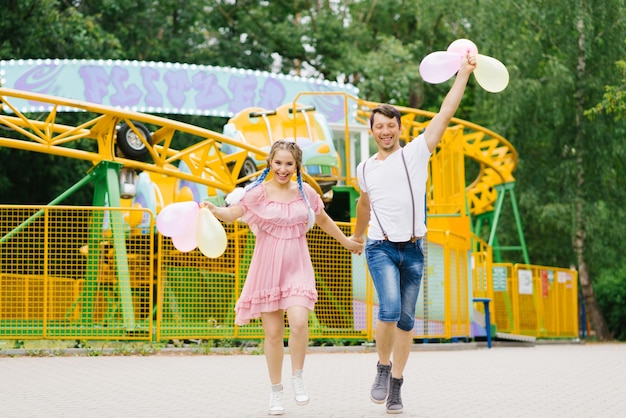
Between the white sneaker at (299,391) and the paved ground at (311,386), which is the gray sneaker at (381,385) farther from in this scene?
the white sneaker at (299,391)

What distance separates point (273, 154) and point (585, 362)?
24.4 feet

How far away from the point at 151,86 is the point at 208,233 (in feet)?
52.4

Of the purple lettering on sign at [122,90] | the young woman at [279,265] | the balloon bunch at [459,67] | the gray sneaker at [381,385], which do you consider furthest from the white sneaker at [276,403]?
the purple lettering on sign at [122,90]

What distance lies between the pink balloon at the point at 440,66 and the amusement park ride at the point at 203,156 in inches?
300

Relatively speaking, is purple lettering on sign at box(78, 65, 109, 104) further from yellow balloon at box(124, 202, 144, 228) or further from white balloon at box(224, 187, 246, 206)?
white balloon at box(224, 187, 246, 206)

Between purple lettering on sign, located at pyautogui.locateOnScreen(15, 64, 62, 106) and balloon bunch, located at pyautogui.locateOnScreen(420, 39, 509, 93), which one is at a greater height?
purple lettering on sign, located at pyautogui.locateOnScreen(15, 64, 62, 106)

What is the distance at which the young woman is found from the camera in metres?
7.07

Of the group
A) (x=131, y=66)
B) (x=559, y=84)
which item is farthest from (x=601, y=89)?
(x=131, y=66)

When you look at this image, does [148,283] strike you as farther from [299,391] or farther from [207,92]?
[207,92]

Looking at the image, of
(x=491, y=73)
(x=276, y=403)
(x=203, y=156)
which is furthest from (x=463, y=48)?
(x=203, y=156)

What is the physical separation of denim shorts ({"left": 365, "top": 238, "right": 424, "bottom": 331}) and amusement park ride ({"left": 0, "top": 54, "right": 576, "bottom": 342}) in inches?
296

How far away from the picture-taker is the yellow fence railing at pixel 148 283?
13.9 m

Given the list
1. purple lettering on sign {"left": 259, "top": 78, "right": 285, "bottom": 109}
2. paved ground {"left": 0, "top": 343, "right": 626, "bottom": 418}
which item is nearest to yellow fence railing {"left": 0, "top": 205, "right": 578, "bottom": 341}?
paved ground {"left": 0, "top": 343, "right": 626, "bottom": 418}

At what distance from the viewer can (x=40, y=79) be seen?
73.5ft
